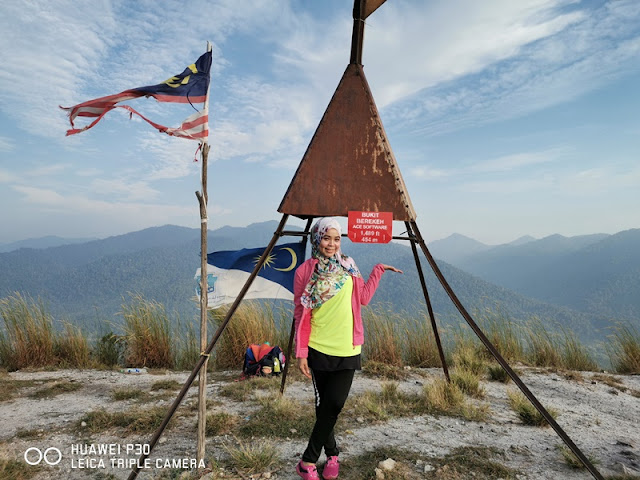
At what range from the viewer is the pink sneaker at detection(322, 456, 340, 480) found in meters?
2.62

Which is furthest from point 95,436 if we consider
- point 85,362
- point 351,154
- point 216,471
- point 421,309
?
point 421,309

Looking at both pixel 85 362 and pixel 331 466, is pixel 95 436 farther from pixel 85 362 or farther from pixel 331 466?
pixel 85 362

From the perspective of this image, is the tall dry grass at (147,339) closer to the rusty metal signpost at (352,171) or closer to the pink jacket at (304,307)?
the rusty metal signpost at (352,171)

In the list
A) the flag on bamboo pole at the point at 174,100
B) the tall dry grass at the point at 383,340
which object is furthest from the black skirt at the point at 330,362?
the tall dry grass at the point at 383,340

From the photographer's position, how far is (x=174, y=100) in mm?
2861

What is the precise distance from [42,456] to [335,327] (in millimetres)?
2869

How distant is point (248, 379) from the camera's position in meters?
5.05

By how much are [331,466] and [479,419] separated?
6.59 ft

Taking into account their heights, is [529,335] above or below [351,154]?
below

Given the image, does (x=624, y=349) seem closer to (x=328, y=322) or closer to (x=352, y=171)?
(x=352, y=171)

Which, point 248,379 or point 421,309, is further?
point 421,309

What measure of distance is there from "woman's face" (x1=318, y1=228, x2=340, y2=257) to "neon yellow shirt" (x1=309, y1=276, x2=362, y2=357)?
24 centimetres

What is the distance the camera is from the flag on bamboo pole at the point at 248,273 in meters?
3.52

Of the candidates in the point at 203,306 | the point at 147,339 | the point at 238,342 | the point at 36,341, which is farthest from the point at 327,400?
the point at 36,341
